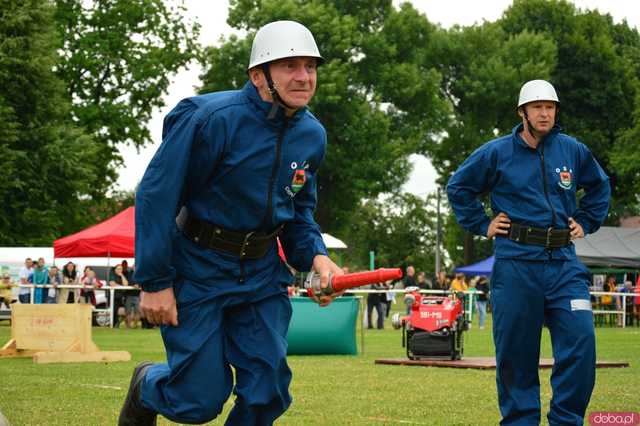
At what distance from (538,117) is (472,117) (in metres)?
56.0

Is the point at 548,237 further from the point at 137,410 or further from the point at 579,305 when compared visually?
the point at 137,410

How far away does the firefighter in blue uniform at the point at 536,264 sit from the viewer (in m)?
8.33

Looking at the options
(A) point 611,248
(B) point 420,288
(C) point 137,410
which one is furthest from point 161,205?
(A) point 611,248

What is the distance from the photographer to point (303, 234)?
261 inches

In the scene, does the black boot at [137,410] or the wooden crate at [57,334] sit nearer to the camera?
the black boot at [137,410]

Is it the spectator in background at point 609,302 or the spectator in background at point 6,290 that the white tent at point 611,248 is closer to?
the spectator in background at point 609,302

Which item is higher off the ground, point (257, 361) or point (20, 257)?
point (20, 257)

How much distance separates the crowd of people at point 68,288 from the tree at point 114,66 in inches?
630

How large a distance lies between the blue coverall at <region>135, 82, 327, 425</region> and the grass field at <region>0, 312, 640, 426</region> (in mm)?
3552

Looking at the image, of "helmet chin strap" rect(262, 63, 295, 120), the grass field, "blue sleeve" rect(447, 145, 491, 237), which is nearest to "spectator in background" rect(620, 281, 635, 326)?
the grass field

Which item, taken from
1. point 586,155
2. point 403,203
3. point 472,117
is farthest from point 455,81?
point 586,155

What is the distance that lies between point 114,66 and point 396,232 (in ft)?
175

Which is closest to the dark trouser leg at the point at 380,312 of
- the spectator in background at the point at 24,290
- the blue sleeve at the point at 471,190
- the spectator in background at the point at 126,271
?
the spectator in background at the point at 126,271

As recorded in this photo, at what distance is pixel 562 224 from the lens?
28.6 feet
